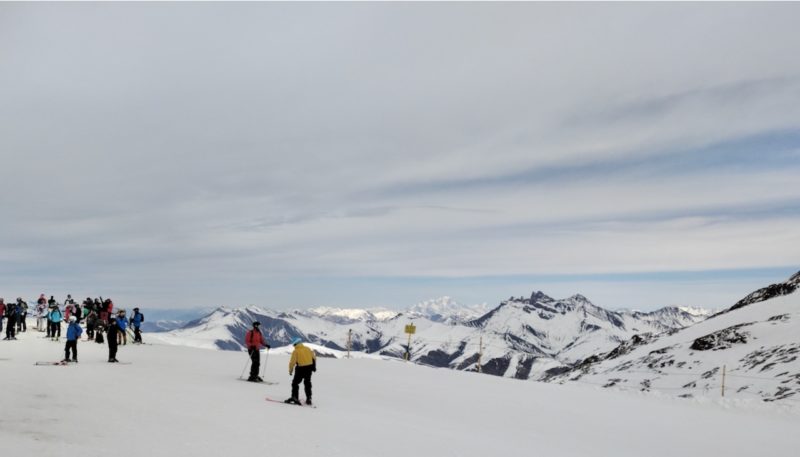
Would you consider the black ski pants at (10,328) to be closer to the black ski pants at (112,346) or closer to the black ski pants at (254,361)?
the black ski pants at (112,346)

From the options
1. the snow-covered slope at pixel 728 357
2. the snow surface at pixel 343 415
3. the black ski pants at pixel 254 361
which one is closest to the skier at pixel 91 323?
the snow surface at pixel 343 415

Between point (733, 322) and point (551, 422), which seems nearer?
point (551, 422)

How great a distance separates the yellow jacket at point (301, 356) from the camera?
59.1 ft

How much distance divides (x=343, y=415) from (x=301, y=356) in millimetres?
2456

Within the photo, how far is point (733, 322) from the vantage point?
119 metres

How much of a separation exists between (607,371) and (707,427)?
11315 centimetres

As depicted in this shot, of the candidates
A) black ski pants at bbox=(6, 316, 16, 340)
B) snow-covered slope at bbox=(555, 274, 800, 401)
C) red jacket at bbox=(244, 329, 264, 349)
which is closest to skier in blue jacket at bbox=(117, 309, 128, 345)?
black ski pants at bbox=(6, 316, 16, 340)

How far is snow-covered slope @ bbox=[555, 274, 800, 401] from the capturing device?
234ft

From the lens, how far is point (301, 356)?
18.0 meters

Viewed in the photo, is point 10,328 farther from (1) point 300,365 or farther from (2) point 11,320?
(1) point 300,365

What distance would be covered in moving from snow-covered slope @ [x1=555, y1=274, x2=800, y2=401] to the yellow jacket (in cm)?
5407

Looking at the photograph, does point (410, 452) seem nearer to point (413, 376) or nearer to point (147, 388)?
point (147, 388)

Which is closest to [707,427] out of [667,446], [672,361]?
[667,446]

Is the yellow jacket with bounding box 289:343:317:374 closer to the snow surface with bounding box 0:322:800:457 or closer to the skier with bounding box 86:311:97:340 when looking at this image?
the snow surface with bounding box 0:322:800:457
